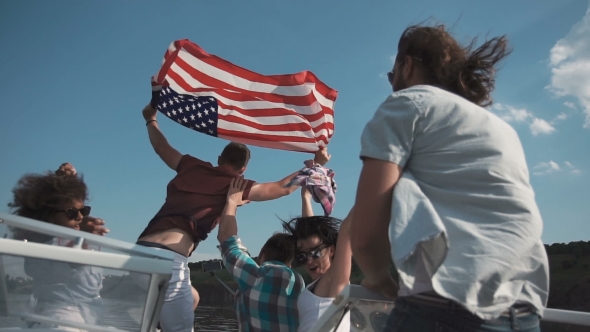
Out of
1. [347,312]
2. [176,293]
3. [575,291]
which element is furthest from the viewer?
[575,291]

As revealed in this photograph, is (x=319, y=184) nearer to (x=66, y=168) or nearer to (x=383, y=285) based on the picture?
(x=66, y=168)

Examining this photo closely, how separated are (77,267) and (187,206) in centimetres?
172

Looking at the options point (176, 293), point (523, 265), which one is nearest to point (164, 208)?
point (176, 293)

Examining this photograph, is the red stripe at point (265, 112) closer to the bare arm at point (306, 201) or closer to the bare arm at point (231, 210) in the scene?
the bare arm at point (306, 201)

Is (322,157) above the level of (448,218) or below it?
above

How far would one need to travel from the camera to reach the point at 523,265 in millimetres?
1404

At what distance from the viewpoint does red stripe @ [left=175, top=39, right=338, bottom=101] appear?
18.8ft

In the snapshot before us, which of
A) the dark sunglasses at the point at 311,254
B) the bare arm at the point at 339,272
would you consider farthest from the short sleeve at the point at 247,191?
the bare arm at the point at 339,272

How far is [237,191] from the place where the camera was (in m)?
3.62

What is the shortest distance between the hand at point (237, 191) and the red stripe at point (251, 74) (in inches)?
94.0

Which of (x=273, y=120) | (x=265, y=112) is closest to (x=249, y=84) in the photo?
(x=265, y=112)

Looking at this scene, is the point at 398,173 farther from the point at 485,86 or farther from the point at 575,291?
the point at 575,291

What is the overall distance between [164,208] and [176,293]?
619 millimetres

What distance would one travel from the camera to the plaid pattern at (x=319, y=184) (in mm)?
3992
